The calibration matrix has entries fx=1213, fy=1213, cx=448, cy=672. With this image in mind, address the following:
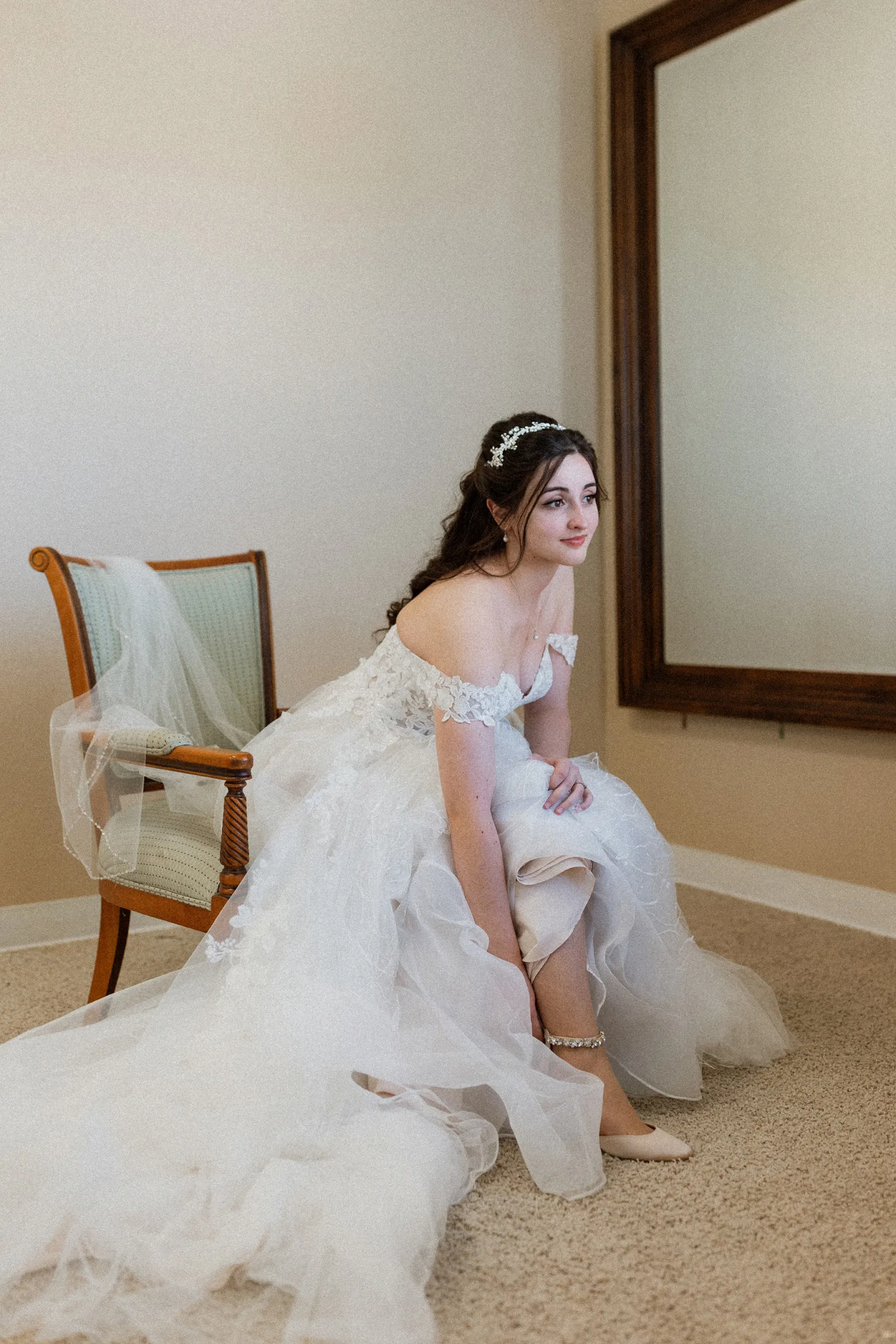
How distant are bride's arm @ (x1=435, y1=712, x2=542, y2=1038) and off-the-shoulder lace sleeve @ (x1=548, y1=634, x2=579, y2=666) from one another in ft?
1.26

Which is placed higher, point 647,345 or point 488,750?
point 647,345

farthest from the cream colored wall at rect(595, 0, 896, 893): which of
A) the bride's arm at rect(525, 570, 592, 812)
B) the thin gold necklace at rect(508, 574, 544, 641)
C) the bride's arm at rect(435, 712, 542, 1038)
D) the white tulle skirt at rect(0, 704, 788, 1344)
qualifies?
the bride's arm at rect(435, 712, 542, 1038)

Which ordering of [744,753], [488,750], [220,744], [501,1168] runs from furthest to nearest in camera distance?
[744,753] < [220,744] < [488,750] < [501,1168]

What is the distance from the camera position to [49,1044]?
1.96 m

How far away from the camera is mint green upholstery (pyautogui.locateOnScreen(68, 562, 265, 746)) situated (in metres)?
2.84

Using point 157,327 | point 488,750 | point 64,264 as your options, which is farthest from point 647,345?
point 488,750

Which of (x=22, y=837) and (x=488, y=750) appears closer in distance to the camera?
(x=488, y=750)

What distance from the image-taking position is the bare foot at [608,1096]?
191 cm

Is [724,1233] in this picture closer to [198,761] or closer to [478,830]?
[478,830]

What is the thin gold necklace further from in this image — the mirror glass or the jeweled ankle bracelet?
the mirror glass

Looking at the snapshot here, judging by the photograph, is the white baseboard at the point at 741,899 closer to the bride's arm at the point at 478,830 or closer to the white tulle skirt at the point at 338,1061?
the white tulle skirt at the point at 338,1061

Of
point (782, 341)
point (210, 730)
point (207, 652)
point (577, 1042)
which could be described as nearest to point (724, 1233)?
point (577, 1042)

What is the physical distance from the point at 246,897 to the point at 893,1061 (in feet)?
4.15

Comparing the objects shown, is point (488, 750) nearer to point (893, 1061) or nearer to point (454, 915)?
point (454, 915)
